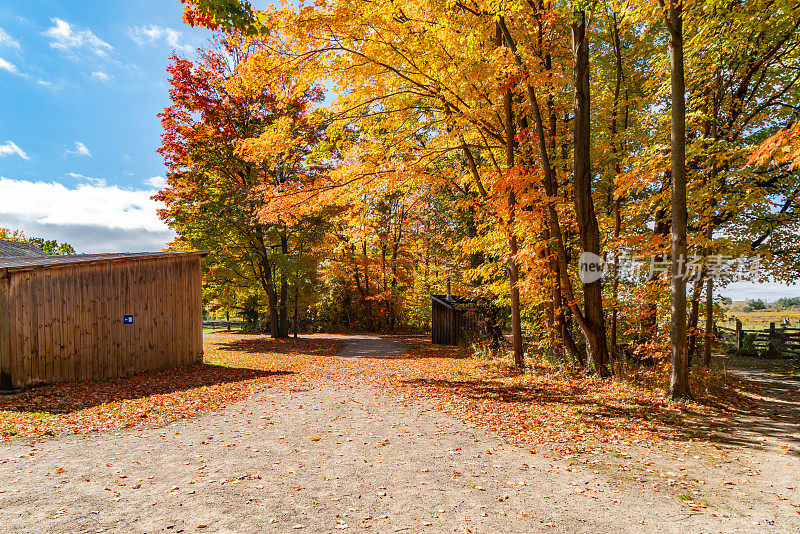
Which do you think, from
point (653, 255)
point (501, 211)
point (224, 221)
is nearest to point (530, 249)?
point (501, 211)

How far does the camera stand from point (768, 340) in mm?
19219

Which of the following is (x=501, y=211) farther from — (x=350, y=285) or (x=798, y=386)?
(x=350, y=285)

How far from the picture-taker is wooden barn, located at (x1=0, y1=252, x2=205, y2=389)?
9891mm

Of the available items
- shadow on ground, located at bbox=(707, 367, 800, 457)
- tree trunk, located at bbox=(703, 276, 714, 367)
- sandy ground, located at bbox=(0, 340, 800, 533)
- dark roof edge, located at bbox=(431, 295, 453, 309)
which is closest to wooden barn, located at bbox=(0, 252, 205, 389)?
sandy ground, located at bbox=(0, 340, 800, 533)

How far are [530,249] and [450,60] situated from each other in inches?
198

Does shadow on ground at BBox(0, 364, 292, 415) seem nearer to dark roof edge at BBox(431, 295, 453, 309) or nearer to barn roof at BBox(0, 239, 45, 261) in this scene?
dark roof edge at BBox(431, 295, 453, 309)

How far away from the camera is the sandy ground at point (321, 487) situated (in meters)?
3.75

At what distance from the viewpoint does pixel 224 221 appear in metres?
19.0

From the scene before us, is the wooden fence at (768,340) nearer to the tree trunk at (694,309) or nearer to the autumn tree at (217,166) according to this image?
the tree trunk at (694,309)

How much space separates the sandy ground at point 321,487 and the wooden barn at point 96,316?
535 centimetres

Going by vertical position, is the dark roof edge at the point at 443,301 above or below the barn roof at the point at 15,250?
below

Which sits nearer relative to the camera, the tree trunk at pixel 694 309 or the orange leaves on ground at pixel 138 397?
the orange leaves on ground at pixel 138 397

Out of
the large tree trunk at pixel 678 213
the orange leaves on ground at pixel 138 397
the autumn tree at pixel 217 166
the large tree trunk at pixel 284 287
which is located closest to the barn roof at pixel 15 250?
the autumn tree at pixel 217 166

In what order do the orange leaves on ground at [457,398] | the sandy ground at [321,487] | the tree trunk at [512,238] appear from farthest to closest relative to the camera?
the tree trunk at [512,238]
the orange leaves on ground at [457,398]
the sandy ground at [321,487]
